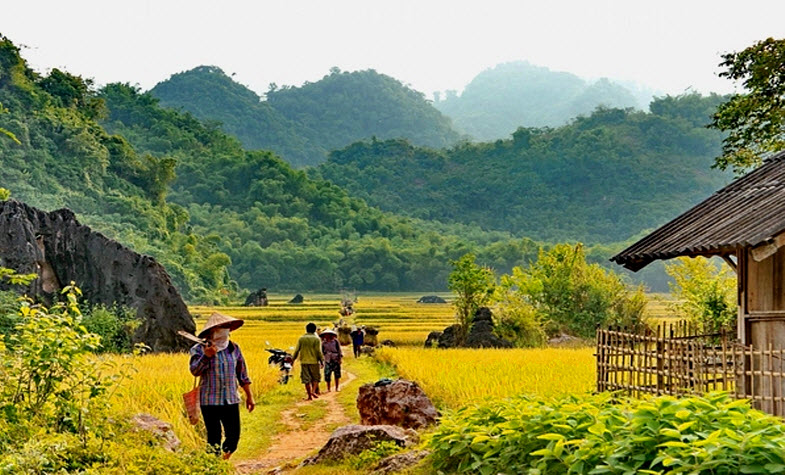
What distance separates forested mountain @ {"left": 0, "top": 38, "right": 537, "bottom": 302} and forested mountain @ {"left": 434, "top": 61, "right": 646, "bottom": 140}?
2812 inches

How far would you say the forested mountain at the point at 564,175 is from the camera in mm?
84188

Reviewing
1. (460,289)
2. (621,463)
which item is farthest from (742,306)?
(460,289)

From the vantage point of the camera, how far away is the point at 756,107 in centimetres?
1762

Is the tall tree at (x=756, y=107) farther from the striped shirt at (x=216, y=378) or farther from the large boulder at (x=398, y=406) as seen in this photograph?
the striped shirt at (x=216, y=378)

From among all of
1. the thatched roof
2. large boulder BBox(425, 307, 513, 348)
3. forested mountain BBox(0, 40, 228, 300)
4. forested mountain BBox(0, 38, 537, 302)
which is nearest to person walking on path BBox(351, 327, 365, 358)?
large boulder BBox(425, 307, 513, 348)

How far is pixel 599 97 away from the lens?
15862cm

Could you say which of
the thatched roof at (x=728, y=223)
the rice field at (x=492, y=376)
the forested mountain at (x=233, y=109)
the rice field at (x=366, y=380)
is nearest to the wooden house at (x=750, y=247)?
the thatched roof at (x=728, y=223)

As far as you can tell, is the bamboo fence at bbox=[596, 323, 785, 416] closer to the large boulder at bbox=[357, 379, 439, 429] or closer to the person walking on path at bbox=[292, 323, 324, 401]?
the large boulder at bbox=[357, 379, 439, 429]

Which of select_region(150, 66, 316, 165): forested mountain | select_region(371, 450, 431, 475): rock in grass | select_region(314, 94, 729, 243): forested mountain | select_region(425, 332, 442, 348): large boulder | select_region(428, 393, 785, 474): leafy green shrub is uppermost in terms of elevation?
select_region(150, 66, 316, 165): forested mountain

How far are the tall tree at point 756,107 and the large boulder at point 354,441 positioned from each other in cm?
1250

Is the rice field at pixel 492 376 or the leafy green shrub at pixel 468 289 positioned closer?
the rice field at pixel 492 376

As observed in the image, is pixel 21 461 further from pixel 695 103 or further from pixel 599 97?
pixel 599 97

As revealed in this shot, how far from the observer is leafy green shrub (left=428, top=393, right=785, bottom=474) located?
439cm

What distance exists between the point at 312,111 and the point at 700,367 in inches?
4687
